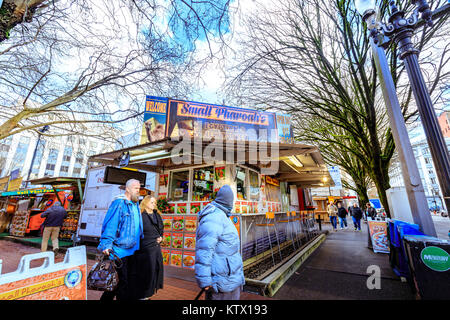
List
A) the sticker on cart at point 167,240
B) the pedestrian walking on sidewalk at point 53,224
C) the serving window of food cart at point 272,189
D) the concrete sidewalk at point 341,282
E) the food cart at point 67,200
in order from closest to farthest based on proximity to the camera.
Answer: the concrete sidewalk at point 341,282
the sticker on cart at point 167,240
the pedestrian walking on sidewalk at point 53,224
the food cart at point 67,200
the serving window of food cart at point 272,189

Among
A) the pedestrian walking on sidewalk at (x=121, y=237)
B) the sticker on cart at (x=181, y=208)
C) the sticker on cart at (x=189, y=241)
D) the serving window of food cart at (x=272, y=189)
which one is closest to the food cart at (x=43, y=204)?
the sticker on cart at (x=181, y=208)

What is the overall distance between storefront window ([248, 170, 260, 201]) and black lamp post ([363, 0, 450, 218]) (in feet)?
19.3

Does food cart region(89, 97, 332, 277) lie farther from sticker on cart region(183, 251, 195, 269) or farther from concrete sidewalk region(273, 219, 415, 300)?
concrete sidewalk region(273, 219, 415, 300)

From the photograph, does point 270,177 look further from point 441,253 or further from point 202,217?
point 202,217

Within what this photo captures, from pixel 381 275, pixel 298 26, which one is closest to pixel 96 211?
pixel 381 275

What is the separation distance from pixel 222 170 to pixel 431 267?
5775 mm

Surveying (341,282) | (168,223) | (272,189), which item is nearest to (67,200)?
(168,223)

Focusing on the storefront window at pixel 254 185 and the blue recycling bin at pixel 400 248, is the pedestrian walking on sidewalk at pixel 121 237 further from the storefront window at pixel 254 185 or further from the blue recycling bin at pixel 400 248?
the storefront window at pixel 254 185

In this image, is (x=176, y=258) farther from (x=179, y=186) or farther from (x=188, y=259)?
(x=179, y=186)

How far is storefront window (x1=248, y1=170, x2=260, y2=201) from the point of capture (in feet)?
27.8

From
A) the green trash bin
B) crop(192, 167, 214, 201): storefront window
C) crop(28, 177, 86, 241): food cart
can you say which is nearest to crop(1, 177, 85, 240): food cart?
crop(28, 177, 86, 241): food cart

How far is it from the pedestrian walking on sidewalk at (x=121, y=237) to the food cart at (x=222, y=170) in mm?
2695

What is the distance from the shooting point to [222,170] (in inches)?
290

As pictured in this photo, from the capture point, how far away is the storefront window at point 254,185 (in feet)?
27.8
